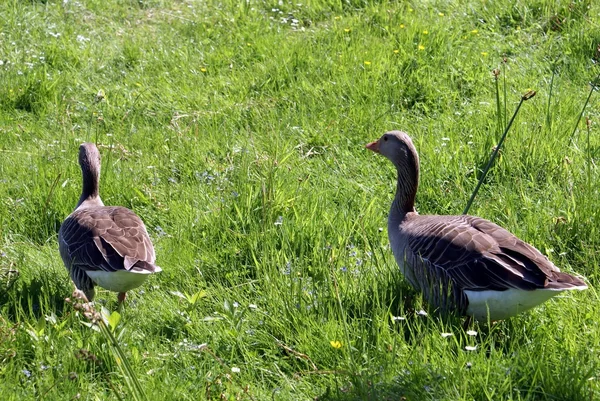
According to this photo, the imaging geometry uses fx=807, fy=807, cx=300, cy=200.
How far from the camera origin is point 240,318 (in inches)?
175

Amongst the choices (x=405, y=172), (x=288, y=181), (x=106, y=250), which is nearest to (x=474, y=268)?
(x=405, y=172)

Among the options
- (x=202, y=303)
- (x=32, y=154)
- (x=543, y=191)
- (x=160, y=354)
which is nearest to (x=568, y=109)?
(x=543, y=191)

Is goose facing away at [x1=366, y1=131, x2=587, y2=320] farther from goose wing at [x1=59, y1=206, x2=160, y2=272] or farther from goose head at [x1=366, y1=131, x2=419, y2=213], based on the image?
goose wing at [x1=59, y1=206, x2=160, y2=272]

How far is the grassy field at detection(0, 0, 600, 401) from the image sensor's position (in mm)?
4039

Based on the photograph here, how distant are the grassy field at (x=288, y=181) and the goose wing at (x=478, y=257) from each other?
0.26 meters

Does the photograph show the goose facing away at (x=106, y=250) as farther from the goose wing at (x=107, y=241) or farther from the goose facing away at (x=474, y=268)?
the goose facing away at (x=474, y=268)

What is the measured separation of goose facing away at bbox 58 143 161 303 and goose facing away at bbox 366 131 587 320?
149 centimetres

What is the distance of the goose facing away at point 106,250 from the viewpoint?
472 cm

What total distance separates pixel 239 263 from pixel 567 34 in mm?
4236

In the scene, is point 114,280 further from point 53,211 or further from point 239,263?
point 53,211

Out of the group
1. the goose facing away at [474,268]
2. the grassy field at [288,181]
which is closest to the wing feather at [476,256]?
the goose facing away at [474,268]

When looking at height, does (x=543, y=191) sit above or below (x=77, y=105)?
above

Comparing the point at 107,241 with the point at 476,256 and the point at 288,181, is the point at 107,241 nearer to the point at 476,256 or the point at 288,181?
the point at 288,181

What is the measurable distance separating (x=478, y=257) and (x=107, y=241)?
2.19m
